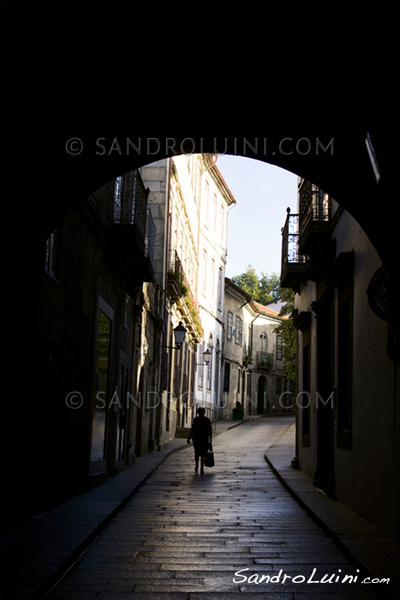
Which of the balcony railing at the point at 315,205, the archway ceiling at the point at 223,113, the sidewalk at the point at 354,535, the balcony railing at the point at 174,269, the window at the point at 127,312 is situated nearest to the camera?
the sidewalk at the point at 354,535

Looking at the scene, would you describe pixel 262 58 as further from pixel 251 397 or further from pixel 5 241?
pixel 251 397

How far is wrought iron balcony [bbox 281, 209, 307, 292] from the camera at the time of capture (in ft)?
53.3

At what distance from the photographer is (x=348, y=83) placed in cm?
684

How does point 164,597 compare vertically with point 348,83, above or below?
below

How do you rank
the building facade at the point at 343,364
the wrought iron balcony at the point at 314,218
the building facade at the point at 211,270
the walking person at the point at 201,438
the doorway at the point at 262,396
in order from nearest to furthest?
the building facade at the point at 343,364, the wrought iron balcony at the point at 314,218, the walking person at the point at 201,438, the building facade at the point at 211,270, the doorway at the point at 262,396

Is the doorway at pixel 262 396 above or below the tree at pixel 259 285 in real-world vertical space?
below

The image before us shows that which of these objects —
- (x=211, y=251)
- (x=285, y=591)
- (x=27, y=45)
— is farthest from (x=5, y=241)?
(x=211, y=251)

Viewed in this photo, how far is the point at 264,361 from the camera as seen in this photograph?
183 ft

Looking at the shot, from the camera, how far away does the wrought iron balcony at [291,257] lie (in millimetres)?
16234

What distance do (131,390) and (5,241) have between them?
9651mm

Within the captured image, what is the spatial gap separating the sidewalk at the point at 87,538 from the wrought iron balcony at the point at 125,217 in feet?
13.0

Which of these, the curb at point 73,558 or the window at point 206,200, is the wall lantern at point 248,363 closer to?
the window at point 206,200

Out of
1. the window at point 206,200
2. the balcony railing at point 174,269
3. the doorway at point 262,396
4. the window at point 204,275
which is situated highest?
the window at point 206,200

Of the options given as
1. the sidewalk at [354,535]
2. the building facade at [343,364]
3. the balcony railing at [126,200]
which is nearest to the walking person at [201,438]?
the building facade at [343,364]
